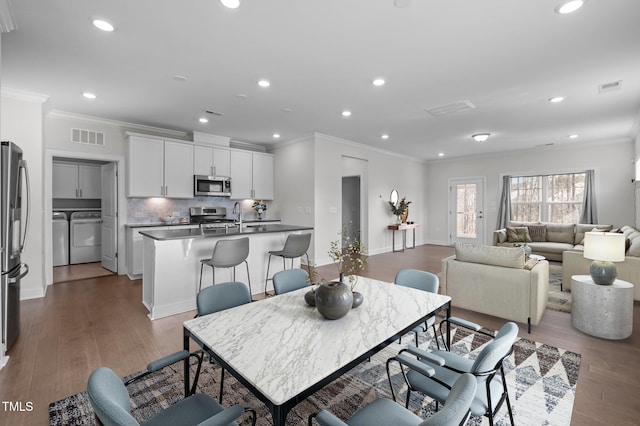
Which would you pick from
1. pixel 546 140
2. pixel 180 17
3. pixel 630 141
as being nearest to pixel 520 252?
pixel 180 17

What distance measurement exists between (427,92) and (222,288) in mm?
3513

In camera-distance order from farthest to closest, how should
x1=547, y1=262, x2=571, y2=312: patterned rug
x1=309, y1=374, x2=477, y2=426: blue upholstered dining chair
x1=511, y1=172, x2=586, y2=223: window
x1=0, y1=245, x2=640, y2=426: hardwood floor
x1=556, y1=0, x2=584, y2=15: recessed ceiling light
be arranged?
1. x1=511, y1=172, x2=586, y2=223: window
2. x1=547, y1=262, x2=571, y2=312: patterned rug
3. x1=556, y1=0, x2=584, y2=15: recessed ceiling light
4. x1=0, y1=245, x2=640, y2=426: hardwood floor
5. x1=309, y1=374, x2=477, y2=426: blue upholstered dining chair

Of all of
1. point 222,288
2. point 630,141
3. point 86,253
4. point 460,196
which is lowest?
point 86,253

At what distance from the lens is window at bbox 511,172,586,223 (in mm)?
7230

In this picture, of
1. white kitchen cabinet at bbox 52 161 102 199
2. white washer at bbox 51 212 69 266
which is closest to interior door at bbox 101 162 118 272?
white washer at bbox 51 212 69 266

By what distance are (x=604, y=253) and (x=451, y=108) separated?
2.66 meters

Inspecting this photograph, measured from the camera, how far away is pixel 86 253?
6527mm

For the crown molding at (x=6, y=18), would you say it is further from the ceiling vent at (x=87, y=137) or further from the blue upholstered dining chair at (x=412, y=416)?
the blue upholstered dining chair at (x=412, y=416)

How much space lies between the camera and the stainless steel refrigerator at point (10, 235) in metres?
2.46

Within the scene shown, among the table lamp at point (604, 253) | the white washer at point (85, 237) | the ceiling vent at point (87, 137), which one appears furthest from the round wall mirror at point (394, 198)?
the white washer at point (85, 237)

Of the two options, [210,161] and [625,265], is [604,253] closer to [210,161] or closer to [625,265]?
[625,265]

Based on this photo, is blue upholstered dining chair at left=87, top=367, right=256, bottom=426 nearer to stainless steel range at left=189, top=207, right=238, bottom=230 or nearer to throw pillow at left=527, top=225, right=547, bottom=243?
stainless steel range at left=189, top=207, right=238, bottom=230

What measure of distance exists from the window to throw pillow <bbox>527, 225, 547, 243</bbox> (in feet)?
3.24

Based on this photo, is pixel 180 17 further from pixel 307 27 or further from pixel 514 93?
pixel 514 93
